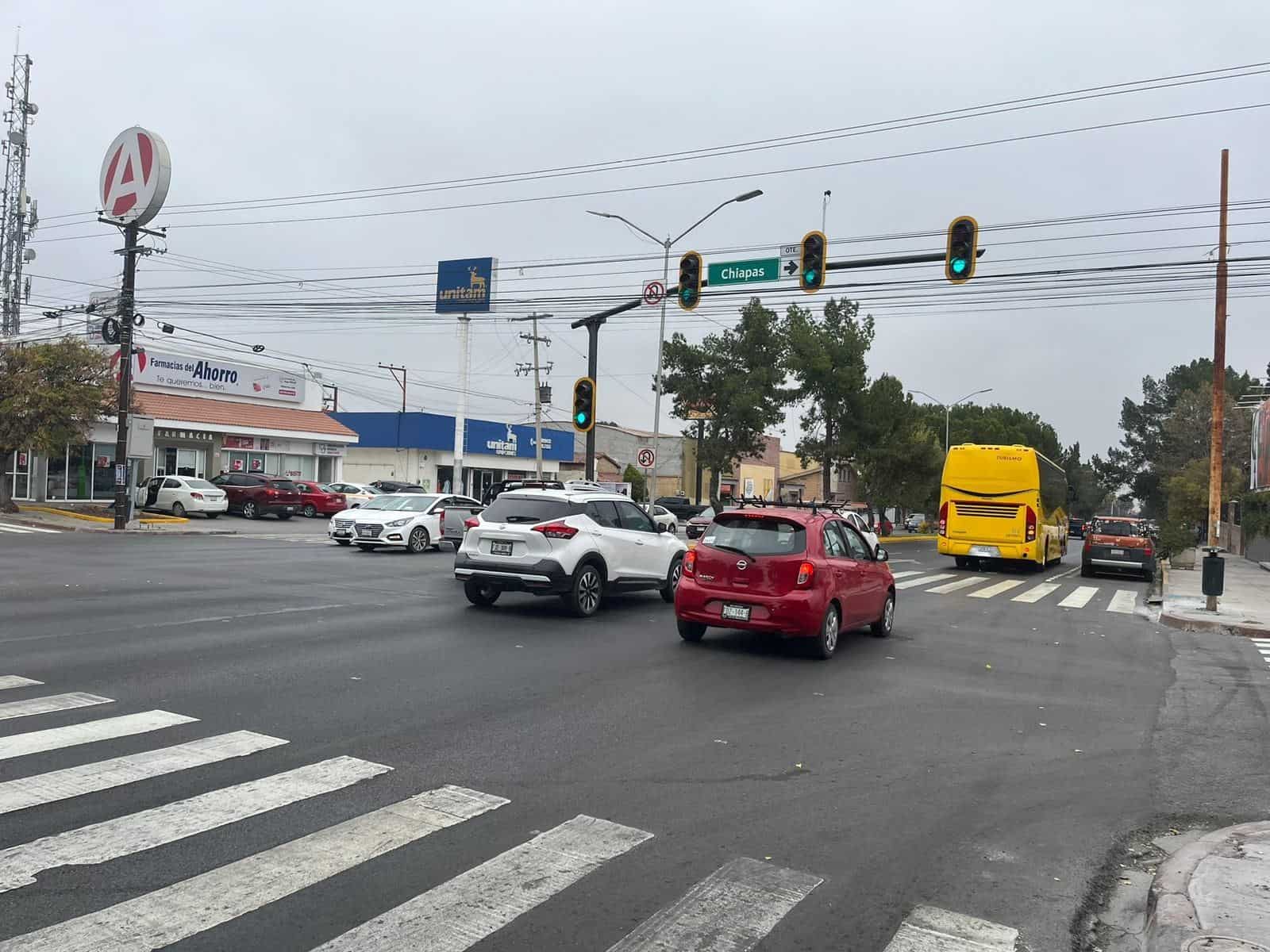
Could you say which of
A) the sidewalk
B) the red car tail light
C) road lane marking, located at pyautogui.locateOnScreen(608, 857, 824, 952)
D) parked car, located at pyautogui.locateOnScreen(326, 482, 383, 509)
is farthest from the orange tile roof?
road lane marking, located at pyautogui.locateOnScreen(608, 857, 824, 952)

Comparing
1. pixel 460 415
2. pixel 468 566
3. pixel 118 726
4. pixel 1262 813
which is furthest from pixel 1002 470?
pixel 460 415

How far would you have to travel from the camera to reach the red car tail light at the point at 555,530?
13.5m

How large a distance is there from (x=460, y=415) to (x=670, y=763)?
45.1m

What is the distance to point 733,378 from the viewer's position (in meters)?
48.4

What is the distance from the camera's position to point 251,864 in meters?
4.63

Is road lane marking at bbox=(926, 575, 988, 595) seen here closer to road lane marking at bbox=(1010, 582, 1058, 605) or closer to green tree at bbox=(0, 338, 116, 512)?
road lane marking at bbox=(1010, 582, 1058, 605)

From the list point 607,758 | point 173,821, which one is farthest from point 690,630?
point 173,821

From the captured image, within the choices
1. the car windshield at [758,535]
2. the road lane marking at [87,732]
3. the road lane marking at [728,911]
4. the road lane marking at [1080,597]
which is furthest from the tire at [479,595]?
the road lane marking at [1080,597]

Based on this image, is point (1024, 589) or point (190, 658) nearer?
point (190, 658)

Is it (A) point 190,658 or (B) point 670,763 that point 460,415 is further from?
(B) point 670,763

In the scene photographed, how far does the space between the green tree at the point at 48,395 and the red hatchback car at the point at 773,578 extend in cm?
2868

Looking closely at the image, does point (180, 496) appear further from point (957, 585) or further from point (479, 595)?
point (957, 585)

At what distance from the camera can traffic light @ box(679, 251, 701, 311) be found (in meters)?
20.4

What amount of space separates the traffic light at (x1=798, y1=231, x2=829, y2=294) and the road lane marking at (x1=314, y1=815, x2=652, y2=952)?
580 inches
